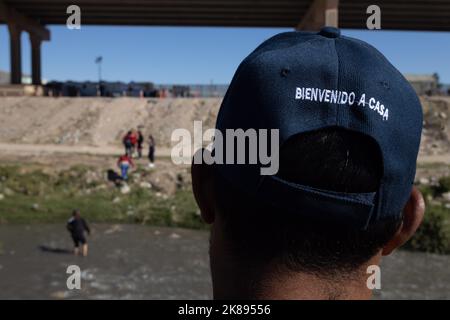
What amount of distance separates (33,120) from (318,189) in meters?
38.5

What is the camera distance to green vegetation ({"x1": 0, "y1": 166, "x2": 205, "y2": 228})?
18.5m

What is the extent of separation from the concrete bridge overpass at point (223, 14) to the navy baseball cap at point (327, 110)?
38.0 meters

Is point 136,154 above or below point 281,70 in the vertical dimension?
below

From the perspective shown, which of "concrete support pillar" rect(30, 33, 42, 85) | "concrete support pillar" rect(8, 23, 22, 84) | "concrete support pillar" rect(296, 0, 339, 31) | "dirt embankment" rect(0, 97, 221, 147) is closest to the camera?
"dirt embankment" rect(0, 97, 221, 147)

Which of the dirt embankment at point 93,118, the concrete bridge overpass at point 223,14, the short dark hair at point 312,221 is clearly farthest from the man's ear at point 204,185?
the concrete bridge overpass at point 223,14

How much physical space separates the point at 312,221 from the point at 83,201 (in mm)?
19406

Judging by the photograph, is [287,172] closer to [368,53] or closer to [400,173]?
[400,173]

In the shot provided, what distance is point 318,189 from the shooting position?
1.24 m

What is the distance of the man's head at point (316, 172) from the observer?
1.24 meters

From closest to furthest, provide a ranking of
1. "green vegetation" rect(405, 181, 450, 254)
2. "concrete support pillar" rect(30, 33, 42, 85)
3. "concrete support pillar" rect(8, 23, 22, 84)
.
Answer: "green vegetation" rect(405, 181, 450, 254)
"concrete support pillar" rect(8, 23, 22, 84)
"concrete support pillar" rect(30, 33, 42, 85)

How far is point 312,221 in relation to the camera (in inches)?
50.4

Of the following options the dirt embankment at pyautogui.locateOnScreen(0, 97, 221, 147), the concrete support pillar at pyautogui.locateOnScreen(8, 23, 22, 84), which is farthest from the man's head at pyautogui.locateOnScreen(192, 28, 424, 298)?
the concrete support pillar at pyautogui.locateOnScreen(8, 23, 22, 84)

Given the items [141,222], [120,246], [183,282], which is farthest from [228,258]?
[141,222]

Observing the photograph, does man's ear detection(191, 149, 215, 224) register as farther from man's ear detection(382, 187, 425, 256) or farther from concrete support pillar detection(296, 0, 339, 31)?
concrete support pillar detection(296, 0, 339, 31)
